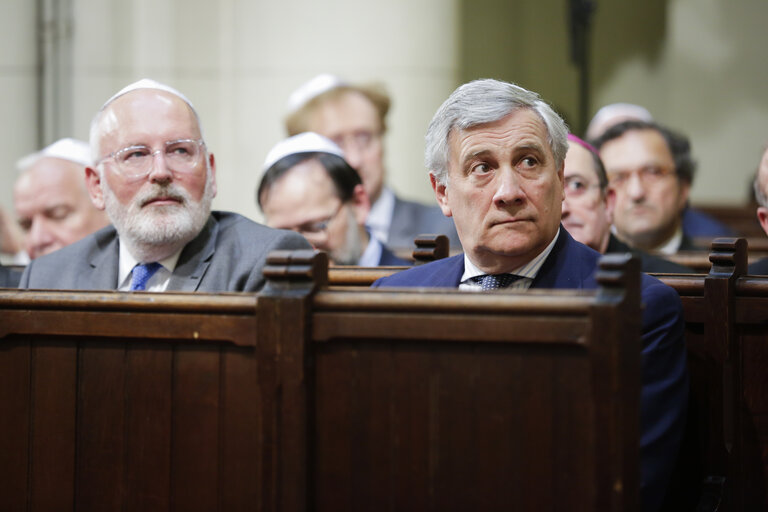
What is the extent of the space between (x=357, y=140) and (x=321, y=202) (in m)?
2.33

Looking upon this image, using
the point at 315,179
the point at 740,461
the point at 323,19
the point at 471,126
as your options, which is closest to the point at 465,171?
the point at 471,126

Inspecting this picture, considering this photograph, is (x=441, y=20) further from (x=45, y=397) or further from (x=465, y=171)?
(x=45, y=397)

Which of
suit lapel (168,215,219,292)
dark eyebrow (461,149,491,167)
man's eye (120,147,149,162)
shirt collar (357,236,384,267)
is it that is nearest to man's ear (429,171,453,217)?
dark eyebrow (461,149,491,167)

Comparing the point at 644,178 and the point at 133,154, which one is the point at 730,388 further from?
the point at 644,178

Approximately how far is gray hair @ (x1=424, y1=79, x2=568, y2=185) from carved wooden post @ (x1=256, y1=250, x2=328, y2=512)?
0.72 metres

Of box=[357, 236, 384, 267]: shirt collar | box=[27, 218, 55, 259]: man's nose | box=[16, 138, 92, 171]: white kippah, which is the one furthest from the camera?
box=[16, 138, 92, 171]: white kippah

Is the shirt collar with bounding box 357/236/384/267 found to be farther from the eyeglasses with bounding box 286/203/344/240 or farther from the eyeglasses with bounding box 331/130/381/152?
the eyeglasses with bounding box 331/130/381/152

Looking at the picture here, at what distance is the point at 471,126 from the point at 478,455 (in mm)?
969

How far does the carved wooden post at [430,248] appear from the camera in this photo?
3211 mm

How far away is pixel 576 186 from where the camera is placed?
378cm

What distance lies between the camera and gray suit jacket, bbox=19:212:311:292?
3.06 metres

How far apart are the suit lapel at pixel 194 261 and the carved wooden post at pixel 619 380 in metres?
1.55

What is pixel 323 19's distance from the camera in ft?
24.8

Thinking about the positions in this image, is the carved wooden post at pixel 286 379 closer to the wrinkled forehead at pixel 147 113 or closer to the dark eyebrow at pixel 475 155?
the dark eyebrow at pixel 475 155
